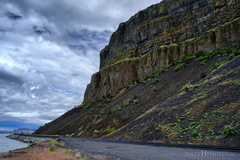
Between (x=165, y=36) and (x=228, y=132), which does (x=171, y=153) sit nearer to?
(x=228, y=132)

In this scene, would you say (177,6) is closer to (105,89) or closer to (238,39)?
(238,39)

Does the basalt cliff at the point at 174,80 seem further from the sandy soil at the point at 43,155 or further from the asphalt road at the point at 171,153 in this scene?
the sandy soil at the point at 43,155

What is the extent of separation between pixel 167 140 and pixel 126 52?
2359 inches

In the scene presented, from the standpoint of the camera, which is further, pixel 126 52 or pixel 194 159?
pixel 126 52

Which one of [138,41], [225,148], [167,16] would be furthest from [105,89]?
[225,148]

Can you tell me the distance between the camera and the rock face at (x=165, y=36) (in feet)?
135

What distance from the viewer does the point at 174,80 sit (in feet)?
110

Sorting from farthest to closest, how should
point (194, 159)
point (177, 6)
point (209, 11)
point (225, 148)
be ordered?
point (177, 6), point (209, 11), point (225, 148), point (194, 159)

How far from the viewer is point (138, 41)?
69312 mm

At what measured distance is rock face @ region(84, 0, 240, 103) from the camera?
135ft

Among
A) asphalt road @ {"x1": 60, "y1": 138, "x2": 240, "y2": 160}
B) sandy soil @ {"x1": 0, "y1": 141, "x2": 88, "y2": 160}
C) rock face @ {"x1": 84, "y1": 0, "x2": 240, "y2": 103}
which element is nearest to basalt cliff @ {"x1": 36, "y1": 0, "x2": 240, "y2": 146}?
rock face @ {"x1": 84, "y1": 0, "x2": 240, "y2": 103}

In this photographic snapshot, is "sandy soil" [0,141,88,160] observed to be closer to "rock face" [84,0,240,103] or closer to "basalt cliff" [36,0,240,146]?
"basalt cliff" [36,0,240,146]

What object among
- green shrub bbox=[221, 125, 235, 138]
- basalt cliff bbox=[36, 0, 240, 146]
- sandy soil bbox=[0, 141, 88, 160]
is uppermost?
basalt cliff bbox=[36, 0, 240, 146]

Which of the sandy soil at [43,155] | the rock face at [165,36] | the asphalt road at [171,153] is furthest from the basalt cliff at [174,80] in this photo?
the sandy soil at [43,155]
